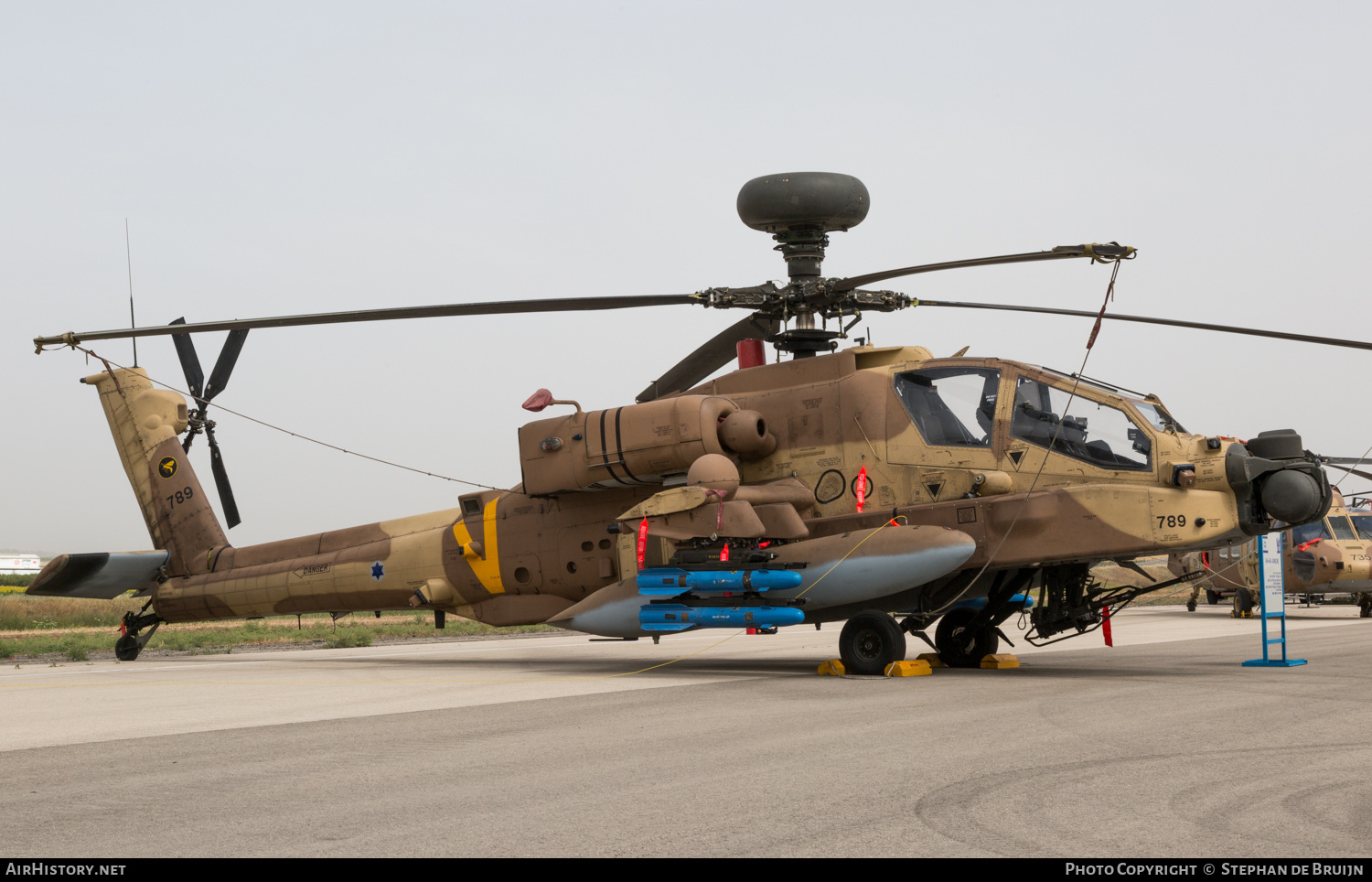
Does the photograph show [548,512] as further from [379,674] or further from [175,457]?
[175,457]

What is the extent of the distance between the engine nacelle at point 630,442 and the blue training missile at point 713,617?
1.60 metres

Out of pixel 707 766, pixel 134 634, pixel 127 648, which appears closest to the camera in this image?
pixel 707 766

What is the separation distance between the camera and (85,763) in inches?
279

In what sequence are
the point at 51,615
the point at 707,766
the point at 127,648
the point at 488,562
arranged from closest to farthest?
the point at 707,766
the point at 488,562
the point at 127,648
the point at 51,615

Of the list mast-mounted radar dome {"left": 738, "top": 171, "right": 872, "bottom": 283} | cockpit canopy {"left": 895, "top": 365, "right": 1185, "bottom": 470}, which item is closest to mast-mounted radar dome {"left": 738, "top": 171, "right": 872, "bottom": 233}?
mast-mounted radar dome {"left": 738, "top": 171, "right": 872, "bottom": 283}

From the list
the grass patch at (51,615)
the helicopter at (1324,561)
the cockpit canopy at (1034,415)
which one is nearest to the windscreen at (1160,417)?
the cockpit canopy at (1034,415)

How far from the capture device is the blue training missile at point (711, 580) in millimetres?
12797

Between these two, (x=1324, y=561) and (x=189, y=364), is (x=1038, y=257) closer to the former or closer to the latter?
(x=189, y=364)

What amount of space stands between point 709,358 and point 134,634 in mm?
10151

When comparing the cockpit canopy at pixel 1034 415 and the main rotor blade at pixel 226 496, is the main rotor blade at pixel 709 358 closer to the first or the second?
the cockpit canopy at pixel 1034 415

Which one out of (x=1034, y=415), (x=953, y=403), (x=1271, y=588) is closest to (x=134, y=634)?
(x=953, y=403)

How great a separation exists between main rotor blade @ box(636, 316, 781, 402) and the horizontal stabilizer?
8.50 meters

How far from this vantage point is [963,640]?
46.5ft

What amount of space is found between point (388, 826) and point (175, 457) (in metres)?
15.7
